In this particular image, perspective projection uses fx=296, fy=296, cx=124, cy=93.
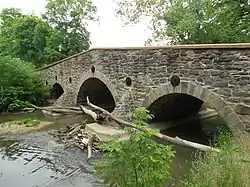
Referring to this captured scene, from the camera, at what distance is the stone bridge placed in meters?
6.37

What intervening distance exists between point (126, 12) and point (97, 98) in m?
5.83

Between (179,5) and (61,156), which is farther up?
(179,5)

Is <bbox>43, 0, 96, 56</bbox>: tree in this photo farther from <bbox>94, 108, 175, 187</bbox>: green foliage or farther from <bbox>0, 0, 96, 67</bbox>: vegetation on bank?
<bbox>94, 108, 175, 187</bbox>: green foliage

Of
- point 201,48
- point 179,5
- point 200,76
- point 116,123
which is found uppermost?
point 179,5

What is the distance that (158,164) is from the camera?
327cm

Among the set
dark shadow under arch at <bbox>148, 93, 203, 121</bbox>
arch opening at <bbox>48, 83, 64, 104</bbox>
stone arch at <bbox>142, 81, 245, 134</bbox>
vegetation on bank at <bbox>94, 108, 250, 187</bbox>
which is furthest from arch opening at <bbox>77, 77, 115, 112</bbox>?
vegetation on bank at <bbox>94, 108, 250, 187</bbox>

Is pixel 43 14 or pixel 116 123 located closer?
pixel 116 123

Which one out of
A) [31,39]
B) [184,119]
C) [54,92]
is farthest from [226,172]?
[31,39]

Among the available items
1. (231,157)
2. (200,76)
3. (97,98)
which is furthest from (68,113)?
(231,157)

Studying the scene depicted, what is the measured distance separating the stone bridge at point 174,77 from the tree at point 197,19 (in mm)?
2941

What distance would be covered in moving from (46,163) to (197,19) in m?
9.45

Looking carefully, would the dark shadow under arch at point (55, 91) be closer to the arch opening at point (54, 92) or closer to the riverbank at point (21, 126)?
the arch opening at point (54, 92)

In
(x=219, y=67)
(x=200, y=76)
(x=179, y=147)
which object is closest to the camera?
(x=219, y=67)

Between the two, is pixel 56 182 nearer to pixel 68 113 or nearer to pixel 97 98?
pixel 68 113
